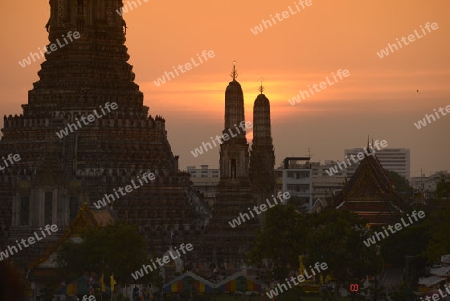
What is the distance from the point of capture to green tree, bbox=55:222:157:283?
62494 millimetres

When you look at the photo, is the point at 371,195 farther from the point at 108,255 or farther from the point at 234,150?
the point at 108,255

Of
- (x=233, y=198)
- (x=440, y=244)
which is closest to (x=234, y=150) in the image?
(x=233, y=198)

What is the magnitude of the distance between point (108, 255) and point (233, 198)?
34.3 meters

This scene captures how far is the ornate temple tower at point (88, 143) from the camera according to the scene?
86.2 m

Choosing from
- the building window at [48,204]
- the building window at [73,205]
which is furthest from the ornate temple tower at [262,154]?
the building window at [48,204]

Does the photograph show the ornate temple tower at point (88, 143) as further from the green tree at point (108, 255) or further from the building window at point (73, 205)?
the green tree at point (108, 255)

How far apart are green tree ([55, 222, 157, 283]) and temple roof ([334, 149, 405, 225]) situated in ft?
112

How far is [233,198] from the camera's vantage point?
317 ft

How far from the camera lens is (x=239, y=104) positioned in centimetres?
10000

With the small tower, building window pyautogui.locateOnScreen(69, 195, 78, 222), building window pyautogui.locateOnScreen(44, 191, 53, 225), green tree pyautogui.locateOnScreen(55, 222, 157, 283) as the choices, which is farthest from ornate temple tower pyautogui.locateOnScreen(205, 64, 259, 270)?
green tree pyautogui.locateOnScreen(55, 222, 157, 283)

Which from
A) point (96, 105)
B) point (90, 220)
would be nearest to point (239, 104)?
point (96, 105)

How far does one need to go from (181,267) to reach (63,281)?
17.2 meters

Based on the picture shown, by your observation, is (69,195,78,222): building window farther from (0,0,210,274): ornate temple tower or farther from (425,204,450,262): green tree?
(425,204,450,262): green tree

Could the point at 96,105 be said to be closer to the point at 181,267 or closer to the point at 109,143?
the point at 109,143
